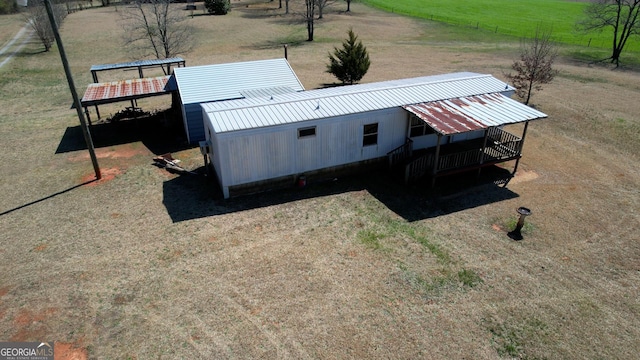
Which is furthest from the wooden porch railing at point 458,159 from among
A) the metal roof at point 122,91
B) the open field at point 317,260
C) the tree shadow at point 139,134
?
the metal roof at point 122,91

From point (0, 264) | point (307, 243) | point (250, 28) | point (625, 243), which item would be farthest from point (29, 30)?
point (625, 243)

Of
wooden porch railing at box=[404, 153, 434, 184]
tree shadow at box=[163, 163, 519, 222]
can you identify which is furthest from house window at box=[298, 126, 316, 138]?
wooden porch railing at box=[404, 153, 434, 184]

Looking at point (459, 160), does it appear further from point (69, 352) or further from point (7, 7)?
point (7, 7)

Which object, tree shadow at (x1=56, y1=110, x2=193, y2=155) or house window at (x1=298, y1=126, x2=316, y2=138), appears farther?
tree shadow at (x1=56, y1=110, x2=193, y2=155)

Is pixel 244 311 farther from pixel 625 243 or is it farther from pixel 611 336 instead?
pixel 625 243

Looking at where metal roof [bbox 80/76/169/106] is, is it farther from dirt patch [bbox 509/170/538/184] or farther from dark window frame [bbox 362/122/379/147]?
dirt patch [bbox 509/170/538/184]
